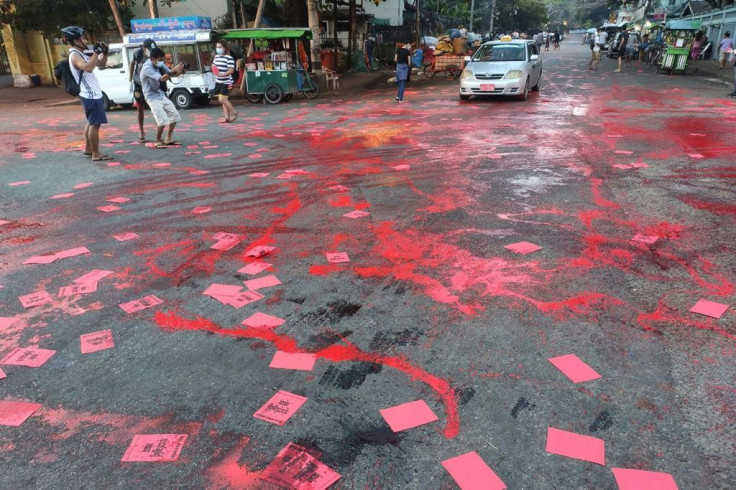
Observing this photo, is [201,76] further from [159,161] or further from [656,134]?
[656,134]

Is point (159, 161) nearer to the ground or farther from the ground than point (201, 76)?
nearer to the ground

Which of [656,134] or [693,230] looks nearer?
[693,230]

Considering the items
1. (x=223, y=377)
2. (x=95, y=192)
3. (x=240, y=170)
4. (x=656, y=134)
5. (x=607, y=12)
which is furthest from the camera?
(x=607, y=12)

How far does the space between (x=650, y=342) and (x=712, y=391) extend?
1.44ft

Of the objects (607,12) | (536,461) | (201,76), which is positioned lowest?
(536,461)

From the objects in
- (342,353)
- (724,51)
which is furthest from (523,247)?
(724,51)

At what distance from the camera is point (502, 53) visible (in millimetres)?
14141

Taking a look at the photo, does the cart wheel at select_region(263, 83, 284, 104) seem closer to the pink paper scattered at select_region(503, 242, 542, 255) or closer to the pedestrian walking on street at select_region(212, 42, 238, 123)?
the pedestrian walking on street at select_region(212, 42, 238, 123)

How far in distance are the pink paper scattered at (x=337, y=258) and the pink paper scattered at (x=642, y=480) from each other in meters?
2.47

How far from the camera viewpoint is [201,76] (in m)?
14.3

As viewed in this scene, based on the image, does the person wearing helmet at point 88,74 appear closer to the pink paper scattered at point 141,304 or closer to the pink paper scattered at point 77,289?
the pink paper scattered at point 77,289

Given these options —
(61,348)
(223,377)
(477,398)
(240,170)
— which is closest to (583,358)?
(477,398)

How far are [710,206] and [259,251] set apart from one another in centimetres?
461

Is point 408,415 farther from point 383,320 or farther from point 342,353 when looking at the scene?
point 383,320
